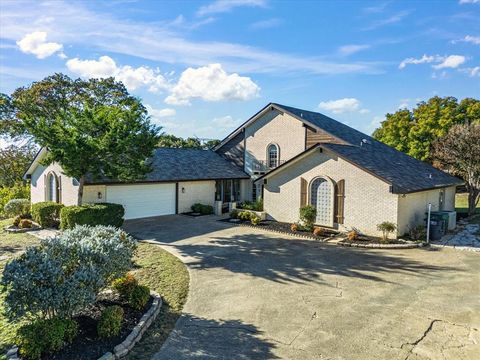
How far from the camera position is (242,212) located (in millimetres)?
22016

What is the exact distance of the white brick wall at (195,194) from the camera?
24.6 meters

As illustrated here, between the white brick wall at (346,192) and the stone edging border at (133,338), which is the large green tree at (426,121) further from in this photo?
the stone edging border at (133,338)

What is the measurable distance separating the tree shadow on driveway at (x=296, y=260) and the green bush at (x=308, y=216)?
2.23m

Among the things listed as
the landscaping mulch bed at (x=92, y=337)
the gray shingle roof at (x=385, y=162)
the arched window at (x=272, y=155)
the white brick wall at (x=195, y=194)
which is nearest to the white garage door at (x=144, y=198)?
the white brick wall at (x=195, y=194)

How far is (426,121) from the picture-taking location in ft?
125

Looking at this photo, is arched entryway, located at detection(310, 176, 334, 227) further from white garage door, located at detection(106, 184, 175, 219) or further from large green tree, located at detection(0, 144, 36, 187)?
large green tree, located at detection(0, 144, 36, 187)

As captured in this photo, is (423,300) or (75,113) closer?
(423,300)

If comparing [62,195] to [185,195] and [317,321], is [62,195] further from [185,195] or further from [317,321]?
[317,321]

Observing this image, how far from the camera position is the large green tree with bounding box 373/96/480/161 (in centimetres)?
3659

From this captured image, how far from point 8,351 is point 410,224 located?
17.3 meters

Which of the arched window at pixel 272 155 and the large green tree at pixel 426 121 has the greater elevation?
the large green tree at pixel 426 121

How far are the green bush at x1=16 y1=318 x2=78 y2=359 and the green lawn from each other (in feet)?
2.19

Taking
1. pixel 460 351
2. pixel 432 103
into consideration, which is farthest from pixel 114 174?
pixel 432 103

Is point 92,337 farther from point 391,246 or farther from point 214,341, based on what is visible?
point 391,246
